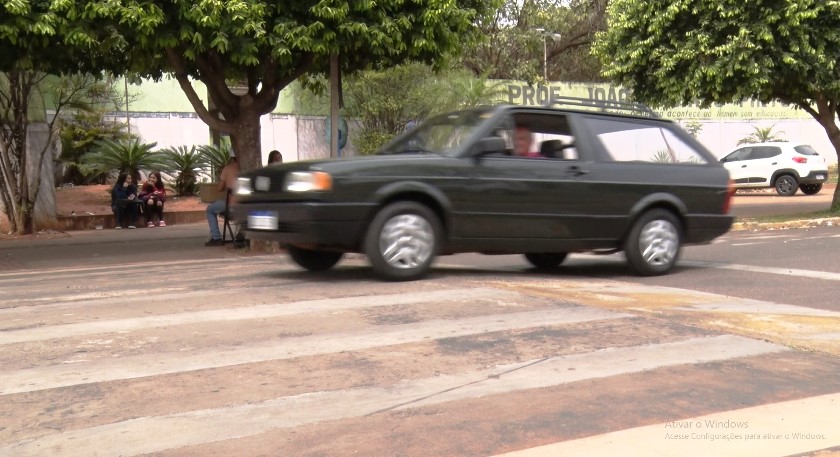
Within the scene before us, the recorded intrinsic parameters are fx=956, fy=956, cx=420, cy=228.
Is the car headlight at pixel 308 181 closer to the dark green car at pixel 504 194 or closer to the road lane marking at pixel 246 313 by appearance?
the dark green car at pixel 504 194

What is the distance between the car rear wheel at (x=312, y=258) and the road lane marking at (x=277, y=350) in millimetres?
2714

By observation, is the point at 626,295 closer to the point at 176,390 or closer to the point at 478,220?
the point at 478,220

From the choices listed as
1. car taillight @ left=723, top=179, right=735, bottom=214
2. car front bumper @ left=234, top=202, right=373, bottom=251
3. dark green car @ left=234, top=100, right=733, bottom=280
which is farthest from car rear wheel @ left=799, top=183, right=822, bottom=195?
car front bumper @ left=234, top=202, right=373, bottom=251

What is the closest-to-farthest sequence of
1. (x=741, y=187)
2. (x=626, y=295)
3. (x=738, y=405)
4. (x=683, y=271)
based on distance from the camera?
(x=738, y=405) < (x=626, y=295) < (x=683, y=271) < (x=741, y=187)

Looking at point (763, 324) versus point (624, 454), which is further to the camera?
point (763, 324)

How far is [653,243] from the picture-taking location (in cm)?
936

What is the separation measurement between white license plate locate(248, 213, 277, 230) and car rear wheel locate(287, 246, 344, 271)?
0.58 m

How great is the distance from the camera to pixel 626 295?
7.80 meters

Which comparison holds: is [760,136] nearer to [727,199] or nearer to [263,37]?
[263,37]

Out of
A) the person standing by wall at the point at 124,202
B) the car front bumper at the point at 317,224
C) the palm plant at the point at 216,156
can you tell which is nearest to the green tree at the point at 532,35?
A: the palm plant at the point at 216,156

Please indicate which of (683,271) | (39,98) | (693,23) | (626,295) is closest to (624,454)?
(626,295)

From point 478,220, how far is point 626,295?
1483mm

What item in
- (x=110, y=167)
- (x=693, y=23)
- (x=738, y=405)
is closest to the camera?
(x=738, y=405)

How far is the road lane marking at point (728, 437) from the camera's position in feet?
13.6
